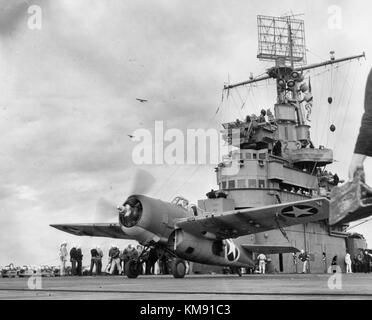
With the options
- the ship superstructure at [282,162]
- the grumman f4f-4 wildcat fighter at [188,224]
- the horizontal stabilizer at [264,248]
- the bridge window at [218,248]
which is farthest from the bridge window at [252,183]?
the grumman f4f-4 wildcat fighter at [188,224]

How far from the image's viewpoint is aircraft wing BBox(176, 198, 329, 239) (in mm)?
16328

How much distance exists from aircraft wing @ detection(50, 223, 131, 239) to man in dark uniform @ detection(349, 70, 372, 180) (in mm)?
17650

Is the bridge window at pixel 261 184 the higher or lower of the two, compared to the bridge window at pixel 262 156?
lower

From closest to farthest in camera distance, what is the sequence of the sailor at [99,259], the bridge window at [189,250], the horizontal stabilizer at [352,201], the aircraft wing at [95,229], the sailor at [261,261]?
the horizontal stabilizer at [352,201] < the bridge window at [189,250] < the aircraft wing at [95,229] < the sailor at [99,259] < the sailor at [261,261]

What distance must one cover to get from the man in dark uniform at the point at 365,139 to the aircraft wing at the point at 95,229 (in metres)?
17.7

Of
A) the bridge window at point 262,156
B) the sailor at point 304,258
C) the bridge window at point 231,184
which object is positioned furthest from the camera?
the bridge window at point 262,156

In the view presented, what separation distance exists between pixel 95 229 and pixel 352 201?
19.2 m

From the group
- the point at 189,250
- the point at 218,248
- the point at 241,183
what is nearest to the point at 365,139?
the point at 189,250

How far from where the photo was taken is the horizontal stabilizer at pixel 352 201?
14.8 feet

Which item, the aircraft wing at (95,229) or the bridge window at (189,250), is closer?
the bridge window at (189,250)

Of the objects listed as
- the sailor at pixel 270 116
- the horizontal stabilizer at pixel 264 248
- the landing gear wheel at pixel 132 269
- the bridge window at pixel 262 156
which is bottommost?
the landing gear wheel at pixel 132 269

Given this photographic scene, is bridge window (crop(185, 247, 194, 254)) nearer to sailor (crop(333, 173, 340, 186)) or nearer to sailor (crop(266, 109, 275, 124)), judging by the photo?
sailor (crop(266, 109, 275, 124))

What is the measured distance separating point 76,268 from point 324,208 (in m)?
15.5

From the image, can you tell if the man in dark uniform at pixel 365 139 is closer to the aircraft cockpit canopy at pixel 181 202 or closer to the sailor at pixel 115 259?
the aircraft cockpit canopy at pixel 181 202
